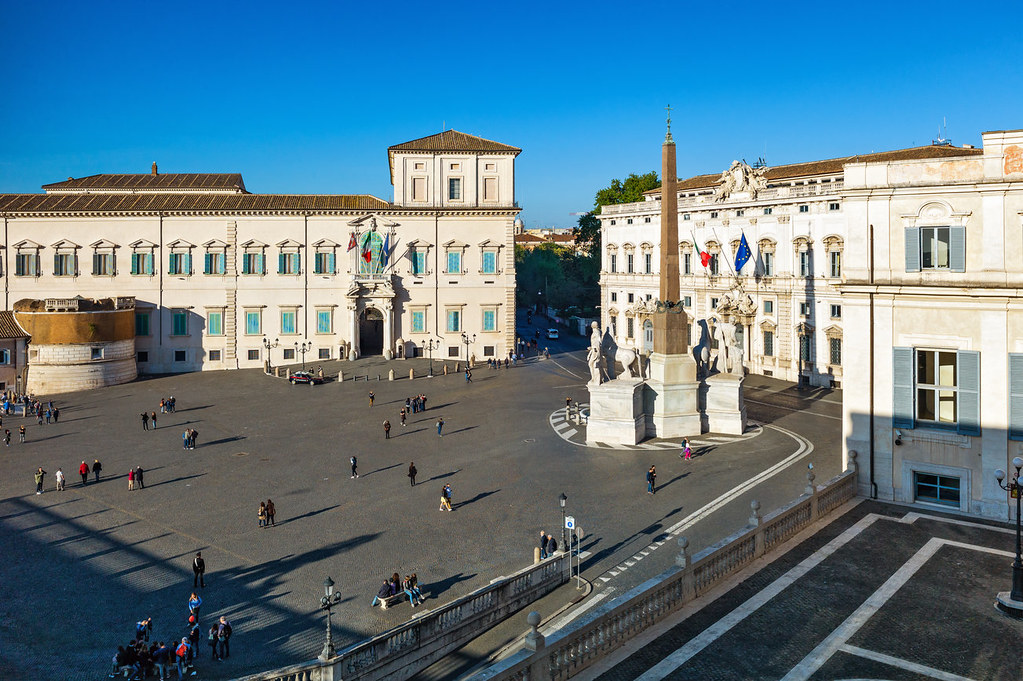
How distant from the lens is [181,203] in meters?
54.3

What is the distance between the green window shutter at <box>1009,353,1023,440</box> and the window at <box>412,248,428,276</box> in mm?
42280

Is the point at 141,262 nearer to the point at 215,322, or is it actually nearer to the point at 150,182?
the point at 215,322

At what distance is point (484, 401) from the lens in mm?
40719

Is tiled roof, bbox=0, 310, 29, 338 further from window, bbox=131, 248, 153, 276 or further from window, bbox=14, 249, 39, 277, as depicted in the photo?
window, bbox=131, 248, 153, 276

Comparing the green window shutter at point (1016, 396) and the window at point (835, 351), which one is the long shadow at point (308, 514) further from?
the window at point (835, 351)

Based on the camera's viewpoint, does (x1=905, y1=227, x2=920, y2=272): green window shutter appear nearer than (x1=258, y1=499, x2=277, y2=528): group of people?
Yes

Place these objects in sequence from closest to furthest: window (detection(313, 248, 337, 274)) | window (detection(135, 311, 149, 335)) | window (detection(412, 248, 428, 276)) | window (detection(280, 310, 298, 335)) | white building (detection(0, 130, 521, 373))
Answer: window (detection(135, 311, 149, 335))
white building (detection(0, 130, 521, 373))
window (detection(280, 310, 298, 335))
window (detection(313, 248, 337, 274))
window (detection(412, 248, 428, 276))

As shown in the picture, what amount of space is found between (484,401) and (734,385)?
573 inches

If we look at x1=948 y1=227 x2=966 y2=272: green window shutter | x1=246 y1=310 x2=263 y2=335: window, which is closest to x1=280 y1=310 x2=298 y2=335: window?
x1=246 y1=310 x2=263 y2=335: window

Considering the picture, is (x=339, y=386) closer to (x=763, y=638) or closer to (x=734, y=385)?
(x=734, y=385)

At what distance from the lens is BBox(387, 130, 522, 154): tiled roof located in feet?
181

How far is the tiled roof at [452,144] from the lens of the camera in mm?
55112

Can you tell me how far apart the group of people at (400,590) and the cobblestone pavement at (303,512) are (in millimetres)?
317

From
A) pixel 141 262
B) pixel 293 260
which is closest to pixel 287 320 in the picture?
pixel 293 260
